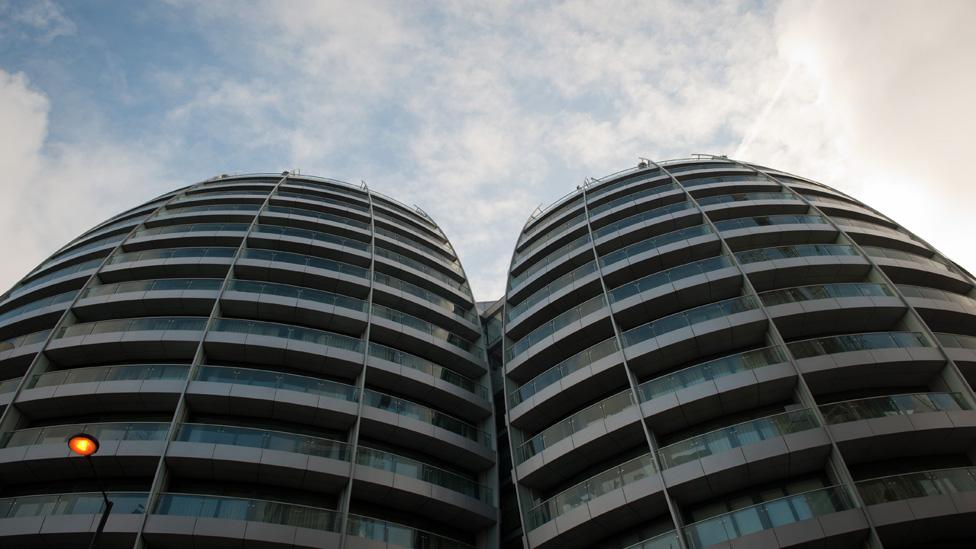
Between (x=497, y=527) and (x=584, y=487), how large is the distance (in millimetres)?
5282

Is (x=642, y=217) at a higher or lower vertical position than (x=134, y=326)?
higher

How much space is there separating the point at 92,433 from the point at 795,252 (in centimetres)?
2934

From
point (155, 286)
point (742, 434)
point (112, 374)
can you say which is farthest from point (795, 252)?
point (155, 286)

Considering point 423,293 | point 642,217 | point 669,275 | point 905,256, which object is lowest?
point 669,275

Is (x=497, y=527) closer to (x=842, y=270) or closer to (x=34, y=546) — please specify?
(x=34, y=546)

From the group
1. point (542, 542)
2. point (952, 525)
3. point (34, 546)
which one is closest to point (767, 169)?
point (952, 525)

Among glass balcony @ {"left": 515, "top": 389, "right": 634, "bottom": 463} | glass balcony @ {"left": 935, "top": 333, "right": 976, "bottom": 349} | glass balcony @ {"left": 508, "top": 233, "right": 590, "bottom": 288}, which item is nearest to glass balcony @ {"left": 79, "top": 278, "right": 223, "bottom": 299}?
glass balcony @ {"left": 508, "top": 233, "right": 590, "bottom": 288}

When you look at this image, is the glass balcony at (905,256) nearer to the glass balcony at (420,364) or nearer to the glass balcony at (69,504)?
the glass balcony at (420,364)

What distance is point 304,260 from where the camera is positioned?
32125 millimetres

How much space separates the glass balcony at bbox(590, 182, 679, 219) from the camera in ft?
118

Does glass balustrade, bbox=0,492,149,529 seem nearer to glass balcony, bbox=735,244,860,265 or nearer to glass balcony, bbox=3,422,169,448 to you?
glass balcony, bbox=3,422,169,448

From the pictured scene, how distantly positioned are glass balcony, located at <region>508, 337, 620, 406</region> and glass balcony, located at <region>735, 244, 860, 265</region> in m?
7.36

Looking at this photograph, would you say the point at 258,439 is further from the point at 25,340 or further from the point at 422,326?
the point at 25,340

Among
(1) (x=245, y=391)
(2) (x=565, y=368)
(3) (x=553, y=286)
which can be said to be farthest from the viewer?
(3) (x=553, y=286)
